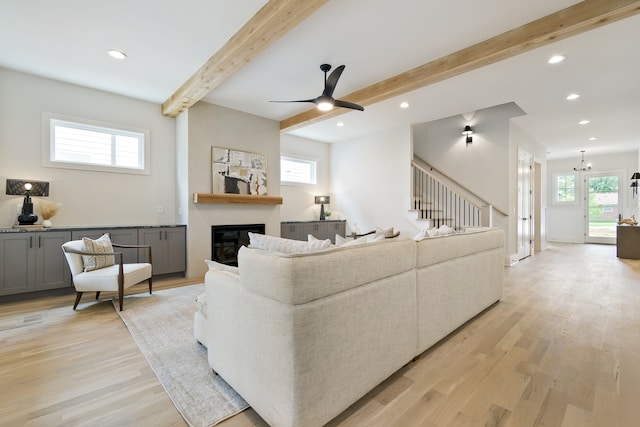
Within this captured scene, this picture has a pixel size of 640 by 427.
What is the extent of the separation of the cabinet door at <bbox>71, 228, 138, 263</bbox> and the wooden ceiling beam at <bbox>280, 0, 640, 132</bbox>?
4.04 m

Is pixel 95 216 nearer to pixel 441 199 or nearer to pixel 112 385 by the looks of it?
pixel 112 385

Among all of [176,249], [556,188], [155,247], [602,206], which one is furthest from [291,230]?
[602,206]

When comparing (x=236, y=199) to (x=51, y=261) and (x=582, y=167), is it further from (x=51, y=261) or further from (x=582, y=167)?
(x=582, y=167)

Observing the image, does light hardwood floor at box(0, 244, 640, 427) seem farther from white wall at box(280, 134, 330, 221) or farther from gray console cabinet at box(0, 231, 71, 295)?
white wall at box(280, 134, 330, 221)

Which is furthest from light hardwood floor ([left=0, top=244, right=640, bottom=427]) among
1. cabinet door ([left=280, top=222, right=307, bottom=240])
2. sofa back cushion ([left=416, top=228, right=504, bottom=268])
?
cabinet door ([left=280, top=222, right=307, bottom=240])

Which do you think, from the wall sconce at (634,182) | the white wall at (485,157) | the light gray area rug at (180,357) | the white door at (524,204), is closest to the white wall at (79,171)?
the light gray area rug at (180,357)

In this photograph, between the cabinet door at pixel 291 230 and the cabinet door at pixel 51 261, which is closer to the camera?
the cabinet door at pixel 51 261

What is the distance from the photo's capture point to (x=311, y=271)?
4.51 feet

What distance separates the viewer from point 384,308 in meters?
1.78

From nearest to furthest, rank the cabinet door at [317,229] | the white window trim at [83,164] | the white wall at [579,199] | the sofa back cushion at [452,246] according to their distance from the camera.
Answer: the sofa back cushion at [452,246] → the white window trim at [83,164] → the cabinet door at [317,229] → the white wall at [579,199]

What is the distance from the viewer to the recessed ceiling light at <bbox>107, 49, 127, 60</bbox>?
11.0ft

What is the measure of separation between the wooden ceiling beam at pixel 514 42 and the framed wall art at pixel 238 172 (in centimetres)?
242

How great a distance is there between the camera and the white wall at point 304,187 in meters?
7.07

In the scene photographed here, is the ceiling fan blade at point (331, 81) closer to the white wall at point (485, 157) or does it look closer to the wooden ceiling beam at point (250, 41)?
the wooden ceiling beam at point (250, 41)
